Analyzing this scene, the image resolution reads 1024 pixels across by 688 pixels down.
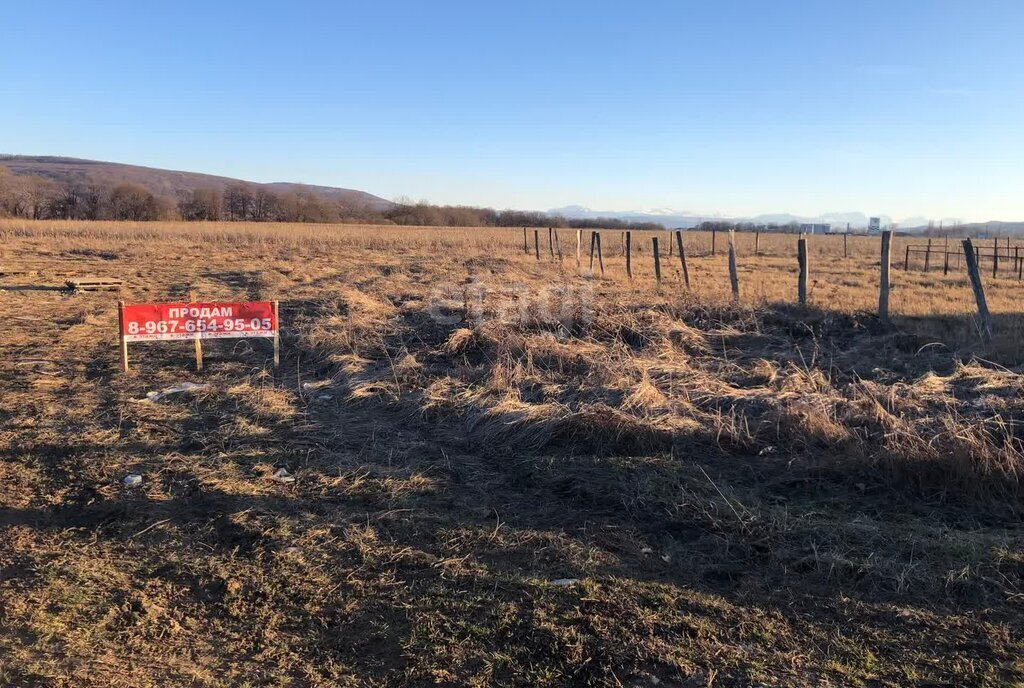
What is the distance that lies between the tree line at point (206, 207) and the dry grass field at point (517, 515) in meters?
80.4

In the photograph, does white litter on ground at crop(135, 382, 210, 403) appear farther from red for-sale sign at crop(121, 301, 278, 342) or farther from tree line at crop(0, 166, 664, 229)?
tree line at crop(0, 166, 664, 229)

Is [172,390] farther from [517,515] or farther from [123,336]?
[517,515]

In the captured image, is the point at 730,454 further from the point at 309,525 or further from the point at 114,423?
the point at 114,423

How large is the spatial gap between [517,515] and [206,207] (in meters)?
96.4

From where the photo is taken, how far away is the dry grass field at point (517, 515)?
2.83 m

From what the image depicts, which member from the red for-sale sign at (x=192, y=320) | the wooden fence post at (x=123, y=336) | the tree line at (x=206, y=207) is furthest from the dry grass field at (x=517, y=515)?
the tree line at (x=206, y=207)

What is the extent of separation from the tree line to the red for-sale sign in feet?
259

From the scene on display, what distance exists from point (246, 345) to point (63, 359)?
2.12m

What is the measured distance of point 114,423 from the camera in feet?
19.8

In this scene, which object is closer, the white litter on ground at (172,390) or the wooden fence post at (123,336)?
the white litter on ground at (172,390)

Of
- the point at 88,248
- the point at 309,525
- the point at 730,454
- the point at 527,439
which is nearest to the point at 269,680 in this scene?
the point at 309,525

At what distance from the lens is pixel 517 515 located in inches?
166

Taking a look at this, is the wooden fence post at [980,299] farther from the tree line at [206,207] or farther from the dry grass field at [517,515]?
the tree line at [206,207]

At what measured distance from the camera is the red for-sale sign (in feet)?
25.2
